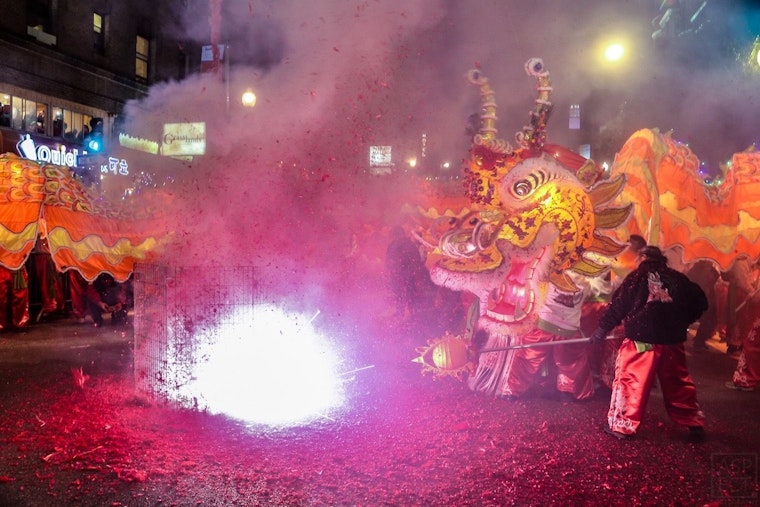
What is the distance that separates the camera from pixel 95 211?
8109 millimetres

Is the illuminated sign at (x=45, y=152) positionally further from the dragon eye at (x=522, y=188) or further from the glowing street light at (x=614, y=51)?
the glowing street light at (x=614, y=51)

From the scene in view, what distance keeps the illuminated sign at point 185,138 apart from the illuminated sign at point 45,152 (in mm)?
3180

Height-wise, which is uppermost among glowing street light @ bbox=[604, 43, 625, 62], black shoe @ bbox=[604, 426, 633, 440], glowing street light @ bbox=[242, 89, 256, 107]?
glowing street light @ bbox=[604, 43, 625, 62]

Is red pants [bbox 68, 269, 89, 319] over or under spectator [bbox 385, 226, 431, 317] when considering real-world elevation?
under

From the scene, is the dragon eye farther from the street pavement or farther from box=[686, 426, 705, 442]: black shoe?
the street pavement

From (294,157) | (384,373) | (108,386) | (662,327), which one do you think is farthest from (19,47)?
(662,327)

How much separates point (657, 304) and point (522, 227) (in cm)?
149

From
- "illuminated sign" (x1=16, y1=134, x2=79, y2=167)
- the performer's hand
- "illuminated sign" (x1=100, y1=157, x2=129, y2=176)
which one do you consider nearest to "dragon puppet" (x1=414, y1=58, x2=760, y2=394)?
the performer's hand

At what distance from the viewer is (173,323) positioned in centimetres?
490

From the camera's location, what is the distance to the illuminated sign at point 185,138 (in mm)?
18984

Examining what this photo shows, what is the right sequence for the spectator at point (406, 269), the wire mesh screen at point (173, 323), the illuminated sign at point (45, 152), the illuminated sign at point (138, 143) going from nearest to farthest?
the wire mesh screen at point (173, 323), the spectator at point (406, 269), the illuminated sign at point (45, 152), the illuminated sign at point (138, 143)

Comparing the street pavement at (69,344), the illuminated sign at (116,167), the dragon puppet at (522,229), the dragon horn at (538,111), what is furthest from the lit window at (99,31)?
the dragon horn at (538,111)

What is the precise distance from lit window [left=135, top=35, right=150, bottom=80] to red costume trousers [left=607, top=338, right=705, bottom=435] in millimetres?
21785

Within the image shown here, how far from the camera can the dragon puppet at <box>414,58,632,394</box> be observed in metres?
5.32
